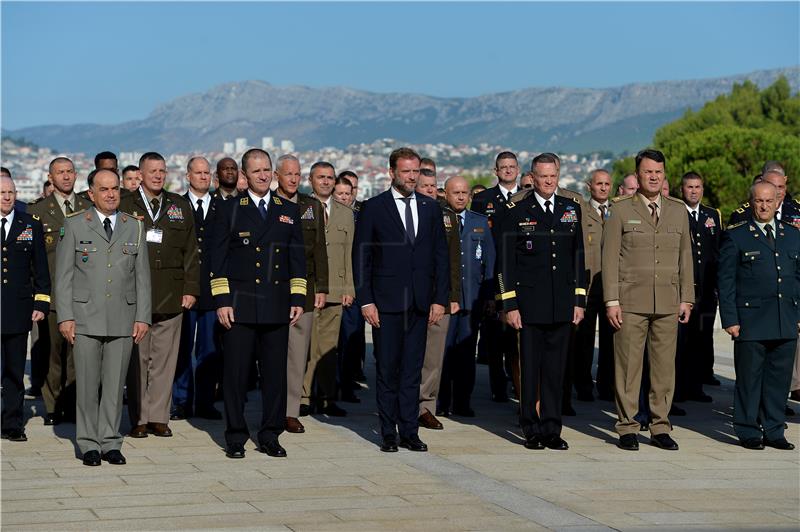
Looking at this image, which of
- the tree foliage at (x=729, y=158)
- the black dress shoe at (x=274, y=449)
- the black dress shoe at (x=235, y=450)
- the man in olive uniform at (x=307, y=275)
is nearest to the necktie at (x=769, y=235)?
the man in olive uniform at (x=307, y=275)

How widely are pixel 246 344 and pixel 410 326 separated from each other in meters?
1.25

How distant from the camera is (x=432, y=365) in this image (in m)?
11.3

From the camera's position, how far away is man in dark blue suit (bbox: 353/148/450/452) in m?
9.88

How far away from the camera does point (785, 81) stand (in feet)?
243

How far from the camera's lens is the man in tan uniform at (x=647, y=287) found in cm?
1005

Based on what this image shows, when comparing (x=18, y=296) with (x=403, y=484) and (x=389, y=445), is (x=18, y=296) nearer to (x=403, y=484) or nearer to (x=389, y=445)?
(x=389, y=445)

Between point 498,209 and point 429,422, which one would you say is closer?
point 429,422

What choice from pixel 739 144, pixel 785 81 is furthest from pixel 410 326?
pixel 785 81

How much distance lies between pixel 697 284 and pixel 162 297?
5218 mm

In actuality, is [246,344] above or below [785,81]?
below

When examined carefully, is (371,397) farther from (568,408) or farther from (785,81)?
(785,81)

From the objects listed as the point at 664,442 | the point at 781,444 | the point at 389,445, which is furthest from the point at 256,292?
the point at 781,444

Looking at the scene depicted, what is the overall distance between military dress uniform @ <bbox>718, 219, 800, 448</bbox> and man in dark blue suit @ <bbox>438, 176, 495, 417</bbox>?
2348 mm

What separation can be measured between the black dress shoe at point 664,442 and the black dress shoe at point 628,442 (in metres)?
0.19
